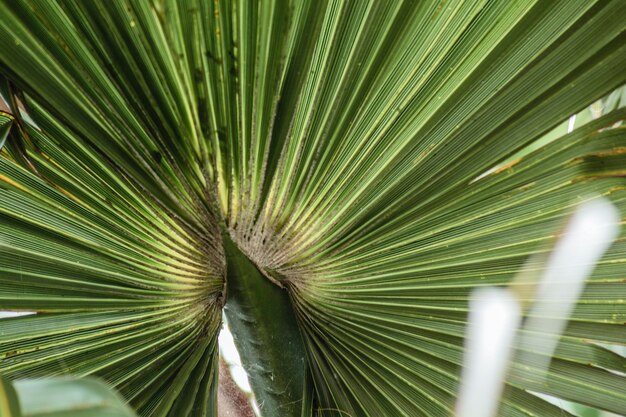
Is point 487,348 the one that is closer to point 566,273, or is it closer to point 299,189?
point 566,273

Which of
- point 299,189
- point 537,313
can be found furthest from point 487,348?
point 299,189

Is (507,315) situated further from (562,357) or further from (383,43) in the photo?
(383,43)

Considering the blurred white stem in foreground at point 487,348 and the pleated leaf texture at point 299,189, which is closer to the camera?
the pleated leaf texture at point 299,189

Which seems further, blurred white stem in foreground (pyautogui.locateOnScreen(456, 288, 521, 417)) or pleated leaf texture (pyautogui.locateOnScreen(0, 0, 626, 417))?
blurred white stem in foreground (pyautogui.locateOnScreen(456, 288, 521, 417))
